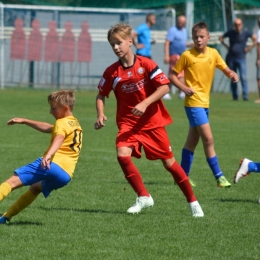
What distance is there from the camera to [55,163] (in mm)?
6449

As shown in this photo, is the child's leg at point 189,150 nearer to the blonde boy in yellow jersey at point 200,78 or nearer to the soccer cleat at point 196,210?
the blonde boy in yellow jersey at point 200,78

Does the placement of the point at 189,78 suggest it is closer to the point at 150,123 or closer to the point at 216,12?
the point at 150,123

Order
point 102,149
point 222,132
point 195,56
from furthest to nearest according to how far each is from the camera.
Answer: point 222,132 → point 102,149 → point 195,56

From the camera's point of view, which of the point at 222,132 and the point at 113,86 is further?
the point at 222,132

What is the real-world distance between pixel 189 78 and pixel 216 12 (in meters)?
16.9

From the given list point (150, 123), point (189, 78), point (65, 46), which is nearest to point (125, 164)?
point (150, 123)

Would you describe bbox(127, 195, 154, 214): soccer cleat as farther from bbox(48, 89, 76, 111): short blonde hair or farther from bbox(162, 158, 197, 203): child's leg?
bbox(48, 89, 76, 111): short blonde hair

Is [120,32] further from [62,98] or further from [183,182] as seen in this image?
[183,182]

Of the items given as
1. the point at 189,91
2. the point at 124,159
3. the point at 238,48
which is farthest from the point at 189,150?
the point at 238,48

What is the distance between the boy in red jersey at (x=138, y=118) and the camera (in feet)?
23.5

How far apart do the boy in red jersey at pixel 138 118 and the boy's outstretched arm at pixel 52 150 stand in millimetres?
808

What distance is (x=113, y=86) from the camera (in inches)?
289

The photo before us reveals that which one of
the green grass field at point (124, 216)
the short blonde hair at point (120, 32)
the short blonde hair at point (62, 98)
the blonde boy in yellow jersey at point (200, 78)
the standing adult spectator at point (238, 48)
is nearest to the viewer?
the green grass field at point (124, 216)

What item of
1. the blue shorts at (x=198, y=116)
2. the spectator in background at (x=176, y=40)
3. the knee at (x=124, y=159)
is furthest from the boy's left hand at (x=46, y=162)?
the spectator in background at (x=176, y=40)
